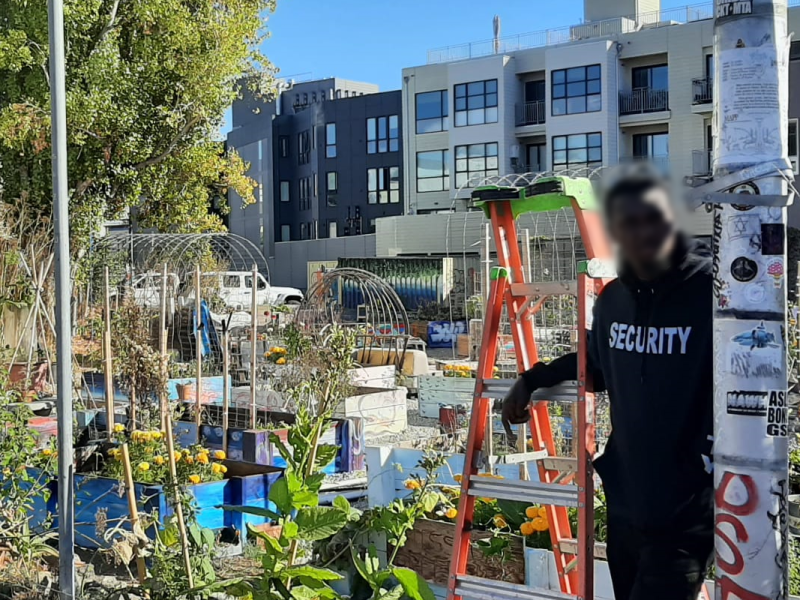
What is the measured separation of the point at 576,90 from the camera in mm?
35781

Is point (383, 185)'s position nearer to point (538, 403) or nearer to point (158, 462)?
point (158, 462)

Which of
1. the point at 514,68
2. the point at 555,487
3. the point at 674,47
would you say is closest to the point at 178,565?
the point at 555,487

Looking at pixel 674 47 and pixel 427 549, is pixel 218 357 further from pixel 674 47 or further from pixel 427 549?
pixel 674 47

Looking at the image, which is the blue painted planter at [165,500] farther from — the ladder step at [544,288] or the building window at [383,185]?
the building window at [383,185]

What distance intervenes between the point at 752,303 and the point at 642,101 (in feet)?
111

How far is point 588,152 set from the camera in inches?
1404

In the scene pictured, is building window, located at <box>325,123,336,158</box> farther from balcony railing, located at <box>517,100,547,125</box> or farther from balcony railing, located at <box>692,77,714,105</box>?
balcony railing, located at <box>692,77,714,105</box>

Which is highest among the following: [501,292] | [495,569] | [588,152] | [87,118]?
[588,152]

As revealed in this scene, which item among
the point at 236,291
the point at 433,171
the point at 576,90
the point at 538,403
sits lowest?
the point at 538,403

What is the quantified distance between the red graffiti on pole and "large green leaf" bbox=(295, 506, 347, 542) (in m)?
2.12

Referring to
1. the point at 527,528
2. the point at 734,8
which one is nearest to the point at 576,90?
the point at 527,528

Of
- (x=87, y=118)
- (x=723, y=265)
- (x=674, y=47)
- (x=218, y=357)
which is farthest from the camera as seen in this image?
(x=674, y=47)

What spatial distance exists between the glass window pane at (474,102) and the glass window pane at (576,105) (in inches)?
147

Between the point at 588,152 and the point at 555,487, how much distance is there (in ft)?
109
